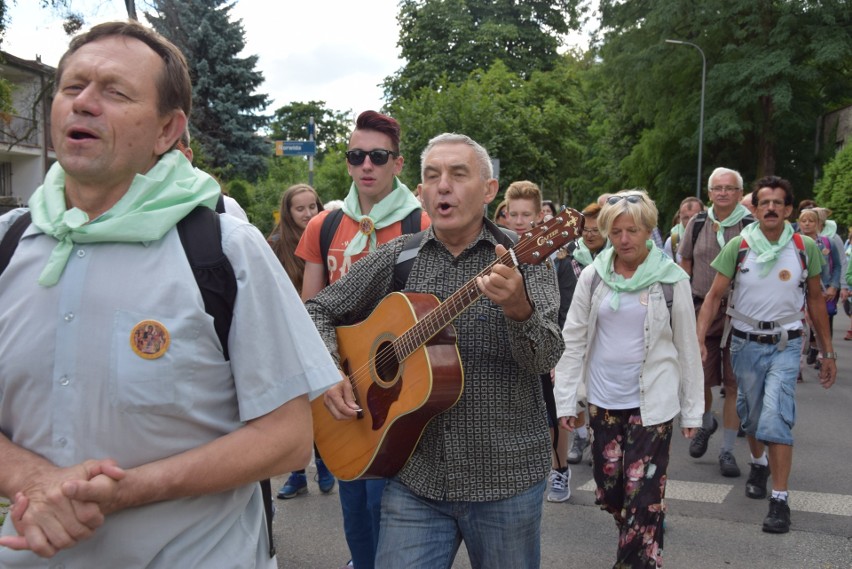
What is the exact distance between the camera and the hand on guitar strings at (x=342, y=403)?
3113mm

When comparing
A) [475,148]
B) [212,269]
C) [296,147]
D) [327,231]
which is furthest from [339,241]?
[296,147]

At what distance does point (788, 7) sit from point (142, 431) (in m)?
32.6

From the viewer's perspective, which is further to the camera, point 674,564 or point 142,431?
point 674,564

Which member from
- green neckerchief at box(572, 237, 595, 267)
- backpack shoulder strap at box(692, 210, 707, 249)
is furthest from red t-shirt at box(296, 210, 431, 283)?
backpack shoulder strap at box(692, 210, 707, 249)

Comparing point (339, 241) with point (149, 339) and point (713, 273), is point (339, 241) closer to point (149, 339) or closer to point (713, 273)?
point (149, 339)

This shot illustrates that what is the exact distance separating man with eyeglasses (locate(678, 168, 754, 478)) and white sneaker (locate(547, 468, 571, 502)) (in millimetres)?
1299

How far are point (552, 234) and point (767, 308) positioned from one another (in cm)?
348

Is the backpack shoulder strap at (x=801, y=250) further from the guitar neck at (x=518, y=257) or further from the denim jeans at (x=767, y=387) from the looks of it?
the guitar neck at (x=518, y=257)

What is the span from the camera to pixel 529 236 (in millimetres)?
2672

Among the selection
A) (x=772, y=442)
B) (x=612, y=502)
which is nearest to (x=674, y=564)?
(x=612, y=502)

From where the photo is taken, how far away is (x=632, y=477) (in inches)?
161

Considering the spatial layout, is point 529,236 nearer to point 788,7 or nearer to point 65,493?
point 65,493

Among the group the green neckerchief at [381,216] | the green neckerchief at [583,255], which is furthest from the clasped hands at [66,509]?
the green neckerchief at [583,255]

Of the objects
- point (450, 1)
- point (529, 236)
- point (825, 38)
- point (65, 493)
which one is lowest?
point (65, 493)
